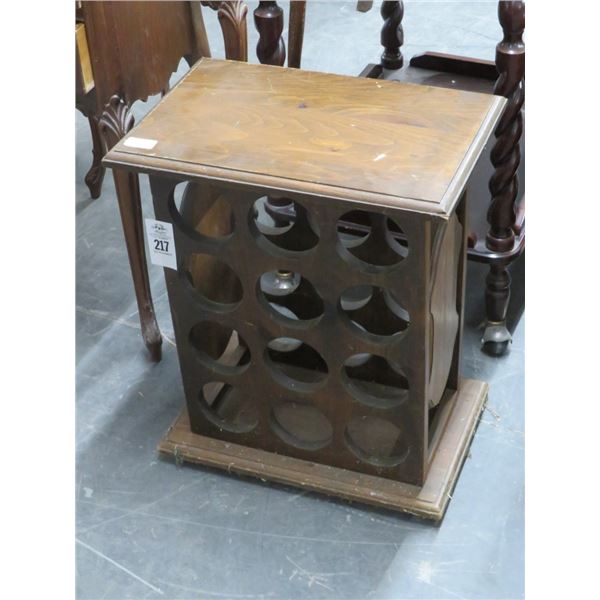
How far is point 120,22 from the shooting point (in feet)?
6.28

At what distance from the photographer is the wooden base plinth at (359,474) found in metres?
1.89

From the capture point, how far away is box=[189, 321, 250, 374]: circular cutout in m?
1.93

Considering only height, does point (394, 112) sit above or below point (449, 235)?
above

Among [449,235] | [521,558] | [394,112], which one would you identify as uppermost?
[394,112]

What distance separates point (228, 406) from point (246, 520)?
27cm

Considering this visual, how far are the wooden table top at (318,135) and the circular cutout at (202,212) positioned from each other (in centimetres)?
10

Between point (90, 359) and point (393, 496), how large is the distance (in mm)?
778

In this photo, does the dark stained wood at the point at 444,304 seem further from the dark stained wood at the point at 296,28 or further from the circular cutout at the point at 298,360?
the dark stained wood at the point at 296,28

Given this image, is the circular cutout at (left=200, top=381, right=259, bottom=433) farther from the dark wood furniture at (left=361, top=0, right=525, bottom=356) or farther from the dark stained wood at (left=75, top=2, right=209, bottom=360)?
the dark wood furniture at (left=361, top=0, right=525, bottom=356)

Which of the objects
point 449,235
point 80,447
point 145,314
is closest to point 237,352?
point 145,314

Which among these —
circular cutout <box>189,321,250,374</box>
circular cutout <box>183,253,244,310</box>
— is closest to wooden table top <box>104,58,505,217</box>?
circular cutout <box>183,253,244,310</box>

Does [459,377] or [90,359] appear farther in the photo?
[90,359]

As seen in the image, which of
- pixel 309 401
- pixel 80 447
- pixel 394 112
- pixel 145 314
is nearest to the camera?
pixel 394 112

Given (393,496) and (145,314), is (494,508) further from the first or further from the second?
(145,314)
